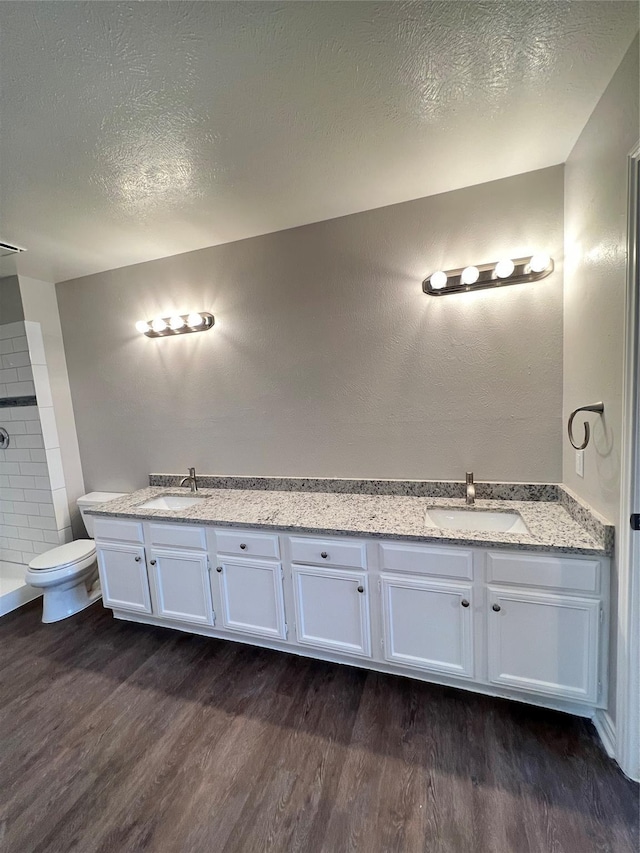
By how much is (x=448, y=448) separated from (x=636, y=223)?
1.19 m

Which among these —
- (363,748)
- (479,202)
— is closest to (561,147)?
(479,202)

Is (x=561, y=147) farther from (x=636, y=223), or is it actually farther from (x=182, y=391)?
(x=182, y=391)

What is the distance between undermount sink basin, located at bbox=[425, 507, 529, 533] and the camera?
174 cm

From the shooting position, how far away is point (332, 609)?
5.59ft

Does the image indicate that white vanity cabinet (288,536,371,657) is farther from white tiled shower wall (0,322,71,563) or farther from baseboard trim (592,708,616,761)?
white tiled shower wall (0,322,71,563)

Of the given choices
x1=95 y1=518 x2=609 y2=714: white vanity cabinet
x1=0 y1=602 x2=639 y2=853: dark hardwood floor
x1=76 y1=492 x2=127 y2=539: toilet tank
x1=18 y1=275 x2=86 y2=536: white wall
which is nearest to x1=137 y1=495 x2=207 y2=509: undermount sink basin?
x1=95 y1=518 x2=609 y2=714: white vanity cabinet

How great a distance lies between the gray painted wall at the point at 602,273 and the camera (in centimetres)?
116

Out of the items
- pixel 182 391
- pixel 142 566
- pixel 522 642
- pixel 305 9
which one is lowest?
pixel 522 642

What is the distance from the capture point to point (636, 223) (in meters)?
1.09

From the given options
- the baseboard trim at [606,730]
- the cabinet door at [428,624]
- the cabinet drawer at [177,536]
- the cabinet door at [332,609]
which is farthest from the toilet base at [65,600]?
the baseboard trim at [606,730]

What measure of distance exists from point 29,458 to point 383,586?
2.93 meters

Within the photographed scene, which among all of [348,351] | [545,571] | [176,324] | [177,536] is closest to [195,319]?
[176,324]

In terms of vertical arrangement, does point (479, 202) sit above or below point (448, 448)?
above

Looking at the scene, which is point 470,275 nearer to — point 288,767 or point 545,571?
point 545,571
